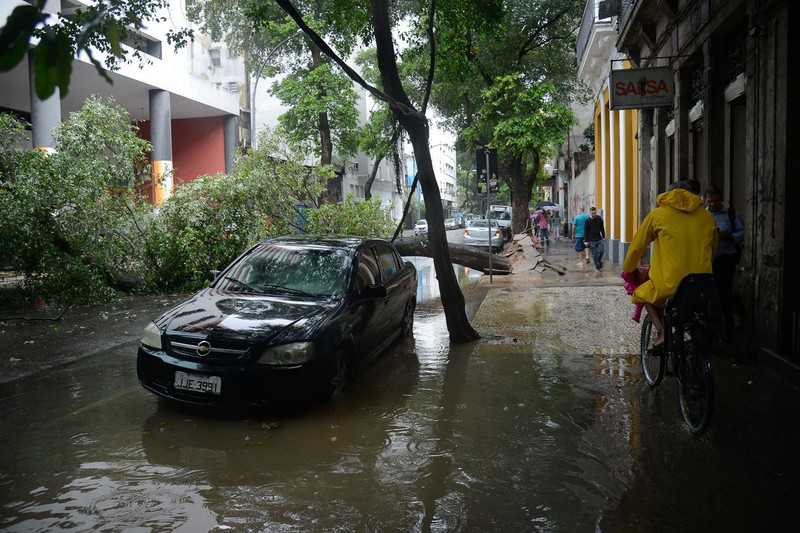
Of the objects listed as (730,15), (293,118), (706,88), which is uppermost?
(293,118)

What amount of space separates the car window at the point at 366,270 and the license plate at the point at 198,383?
1.90 metres

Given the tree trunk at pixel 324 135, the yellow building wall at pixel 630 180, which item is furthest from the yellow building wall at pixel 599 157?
the tree trunk at pixel 324 135

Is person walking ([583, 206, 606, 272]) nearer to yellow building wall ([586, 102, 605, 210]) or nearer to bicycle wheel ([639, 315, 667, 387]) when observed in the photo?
yellow building wall ([586, 102, 605, 210])

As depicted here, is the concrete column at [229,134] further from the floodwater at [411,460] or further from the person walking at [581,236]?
the floodwater at [411,460]

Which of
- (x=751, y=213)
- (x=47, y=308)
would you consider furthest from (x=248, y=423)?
(x=47, y=308)

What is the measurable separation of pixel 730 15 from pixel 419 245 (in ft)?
31.5

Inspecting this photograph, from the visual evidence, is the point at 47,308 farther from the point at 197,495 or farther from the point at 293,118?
the point at 293,118

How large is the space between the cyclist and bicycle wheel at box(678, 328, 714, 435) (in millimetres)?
609

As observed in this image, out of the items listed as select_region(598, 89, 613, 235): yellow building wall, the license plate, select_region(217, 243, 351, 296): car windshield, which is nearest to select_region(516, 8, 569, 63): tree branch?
select_region(598, 89, 613, 235): yellow building wall

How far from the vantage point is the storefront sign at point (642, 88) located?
1211 centimetres

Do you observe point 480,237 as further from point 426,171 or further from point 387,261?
point 387,261

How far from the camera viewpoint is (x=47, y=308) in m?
12.9

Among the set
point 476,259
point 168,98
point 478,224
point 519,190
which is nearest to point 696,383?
point 476,259

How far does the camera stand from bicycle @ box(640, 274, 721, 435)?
4.89m
